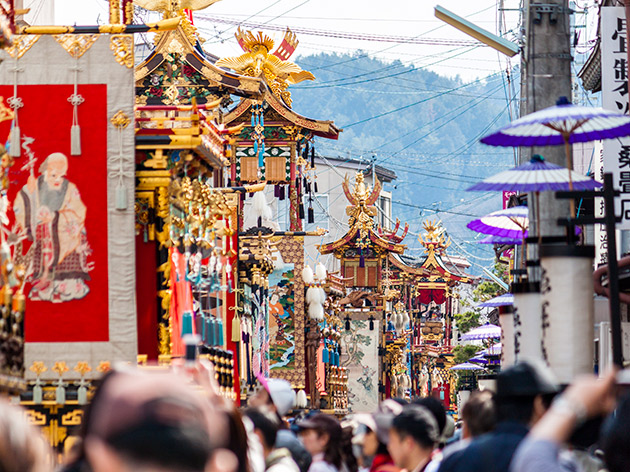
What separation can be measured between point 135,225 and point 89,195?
698 mm

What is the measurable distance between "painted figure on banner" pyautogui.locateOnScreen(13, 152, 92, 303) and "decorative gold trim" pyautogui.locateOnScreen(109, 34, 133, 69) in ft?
4.52

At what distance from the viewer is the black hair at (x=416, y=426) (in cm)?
772

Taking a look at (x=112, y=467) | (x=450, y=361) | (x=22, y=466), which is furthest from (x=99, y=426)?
(x=450, y=361)

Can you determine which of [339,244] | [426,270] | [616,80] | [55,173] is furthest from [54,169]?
[426,270]

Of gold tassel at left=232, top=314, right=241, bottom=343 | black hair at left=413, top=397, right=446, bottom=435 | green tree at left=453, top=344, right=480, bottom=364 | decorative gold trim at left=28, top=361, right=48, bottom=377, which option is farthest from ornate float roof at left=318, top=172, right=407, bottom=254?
black hair at left=413, top=397, right=446, bottom=435

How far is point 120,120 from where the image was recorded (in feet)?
48.2

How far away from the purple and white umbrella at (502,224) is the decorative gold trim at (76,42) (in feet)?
19.1

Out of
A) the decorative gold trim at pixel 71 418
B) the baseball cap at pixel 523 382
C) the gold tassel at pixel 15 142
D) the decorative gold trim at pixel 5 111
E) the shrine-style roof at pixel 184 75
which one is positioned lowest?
the decorative gold trim at pixel 71 418

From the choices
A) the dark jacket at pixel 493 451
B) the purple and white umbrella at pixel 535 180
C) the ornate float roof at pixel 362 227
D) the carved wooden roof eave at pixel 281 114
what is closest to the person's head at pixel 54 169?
the purple and white umbrella at pixel 535 180

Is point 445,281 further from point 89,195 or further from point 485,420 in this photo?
point 485,420

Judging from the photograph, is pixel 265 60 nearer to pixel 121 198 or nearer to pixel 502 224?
pixel 502 224

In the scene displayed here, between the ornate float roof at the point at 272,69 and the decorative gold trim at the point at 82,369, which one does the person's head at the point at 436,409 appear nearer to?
the decorative gold trim at the point at 82,369

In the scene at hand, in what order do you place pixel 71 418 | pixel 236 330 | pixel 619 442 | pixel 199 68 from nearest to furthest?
pixel 619 442 → pixel 71 418 → pixel 236 330 → pixel 199 68

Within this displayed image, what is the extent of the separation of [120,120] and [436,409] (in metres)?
7.17
